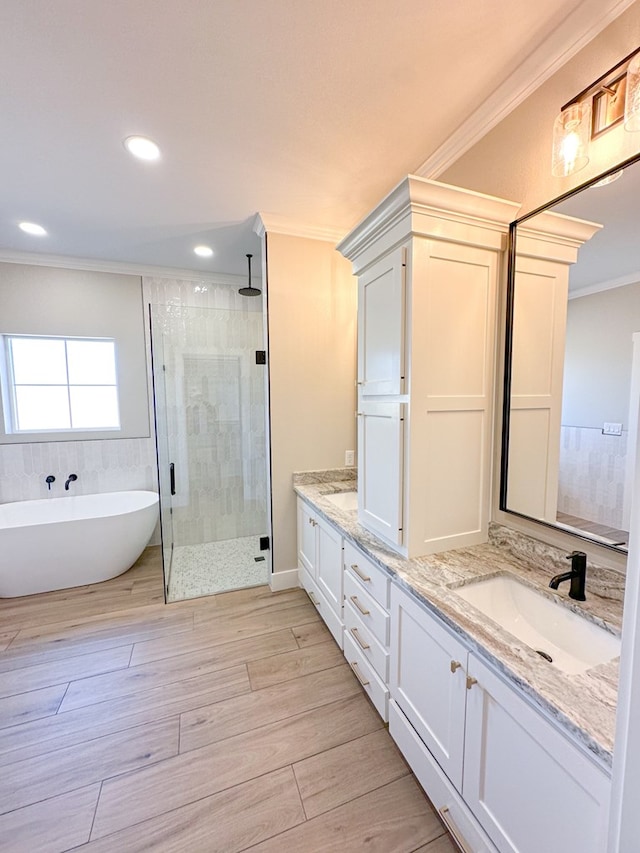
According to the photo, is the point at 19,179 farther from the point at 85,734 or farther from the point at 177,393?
the point at 85,734

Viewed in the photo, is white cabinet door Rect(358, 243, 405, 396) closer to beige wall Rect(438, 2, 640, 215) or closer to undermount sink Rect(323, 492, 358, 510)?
beige wall Rect(438, 2, 640, 215)

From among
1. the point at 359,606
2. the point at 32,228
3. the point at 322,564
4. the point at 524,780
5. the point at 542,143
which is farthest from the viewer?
the point at 32,228

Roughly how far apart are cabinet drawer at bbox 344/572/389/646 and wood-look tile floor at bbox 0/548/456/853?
46cm

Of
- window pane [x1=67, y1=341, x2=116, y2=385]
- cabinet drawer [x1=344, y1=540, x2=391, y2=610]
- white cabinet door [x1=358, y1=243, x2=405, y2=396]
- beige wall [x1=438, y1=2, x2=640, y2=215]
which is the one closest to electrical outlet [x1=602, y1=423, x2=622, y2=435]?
white cabinet door [x1=358, y1=243, x2=405, y2=396]

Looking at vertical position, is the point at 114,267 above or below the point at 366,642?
above

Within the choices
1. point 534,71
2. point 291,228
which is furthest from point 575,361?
point 291,228

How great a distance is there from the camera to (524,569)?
138cm

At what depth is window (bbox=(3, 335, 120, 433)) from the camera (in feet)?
10.4

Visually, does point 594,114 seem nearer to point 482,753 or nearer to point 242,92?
point 242,92

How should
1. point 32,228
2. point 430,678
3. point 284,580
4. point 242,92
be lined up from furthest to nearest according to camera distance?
point 284,580 < point 32,228 < point 242,92 < point 430,678

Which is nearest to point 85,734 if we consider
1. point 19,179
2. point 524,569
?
point 524,569

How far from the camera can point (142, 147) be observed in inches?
68.3

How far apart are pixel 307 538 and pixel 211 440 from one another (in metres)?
1.56

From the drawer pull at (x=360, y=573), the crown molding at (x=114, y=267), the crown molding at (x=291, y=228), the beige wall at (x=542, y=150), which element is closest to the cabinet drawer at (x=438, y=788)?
the drawer pull at (x=360, y=573)
